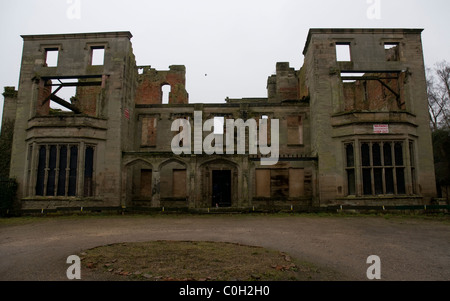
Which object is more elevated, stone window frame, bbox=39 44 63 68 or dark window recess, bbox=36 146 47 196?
stone window frame, bbox=39 44 63 68

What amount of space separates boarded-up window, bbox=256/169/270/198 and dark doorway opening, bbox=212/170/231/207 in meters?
2.18

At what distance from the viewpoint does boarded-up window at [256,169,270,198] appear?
21.1 m

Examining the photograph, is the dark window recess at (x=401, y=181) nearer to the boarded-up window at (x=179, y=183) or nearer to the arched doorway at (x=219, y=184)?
the arched doorway at (x=219, y=184)

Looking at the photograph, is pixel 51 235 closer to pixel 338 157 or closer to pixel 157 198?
pixel 157 198

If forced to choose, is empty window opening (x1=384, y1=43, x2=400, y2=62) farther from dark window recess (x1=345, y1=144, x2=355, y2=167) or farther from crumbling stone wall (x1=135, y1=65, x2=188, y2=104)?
crumbling stone wall (x1=135, y1=65, x2=188, y2=104)

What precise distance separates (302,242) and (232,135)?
522 inches

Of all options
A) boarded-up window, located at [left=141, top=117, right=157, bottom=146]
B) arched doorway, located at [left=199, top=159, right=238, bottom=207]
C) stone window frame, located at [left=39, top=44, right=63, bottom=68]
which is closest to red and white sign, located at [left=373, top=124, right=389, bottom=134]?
arched doorway, located at [left=199, top=159, right=238, bottom=207]

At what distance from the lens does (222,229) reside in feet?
36.1

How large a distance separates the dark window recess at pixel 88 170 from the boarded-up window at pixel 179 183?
586cm

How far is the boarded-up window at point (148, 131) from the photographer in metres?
22.2

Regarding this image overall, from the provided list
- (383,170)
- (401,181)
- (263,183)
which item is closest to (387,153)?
(383,170)

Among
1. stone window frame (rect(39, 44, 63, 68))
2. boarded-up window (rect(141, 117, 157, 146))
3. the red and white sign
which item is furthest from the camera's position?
boarded-up window (rect(141, 117, 157, 146))

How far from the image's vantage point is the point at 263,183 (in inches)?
836
